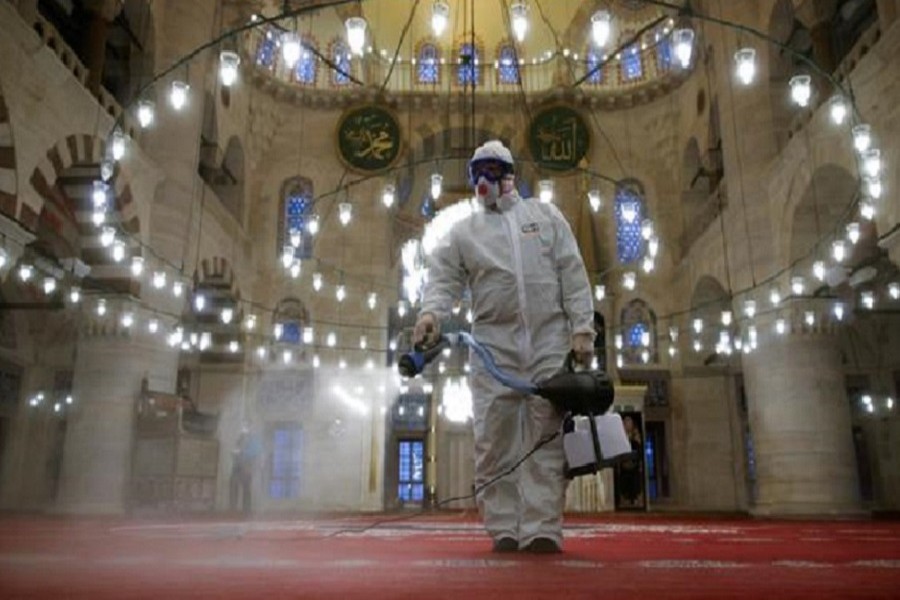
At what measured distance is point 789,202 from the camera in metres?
11.9

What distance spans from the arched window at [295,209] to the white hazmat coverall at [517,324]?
51.0 ft

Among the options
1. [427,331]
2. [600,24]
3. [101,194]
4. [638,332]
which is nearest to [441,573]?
[427,331]

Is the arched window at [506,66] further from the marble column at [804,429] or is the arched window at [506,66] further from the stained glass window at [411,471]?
the marble column at [804,429]

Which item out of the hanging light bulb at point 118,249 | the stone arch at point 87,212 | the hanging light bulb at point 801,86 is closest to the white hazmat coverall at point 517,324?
the hanging light bulb at point 801,86

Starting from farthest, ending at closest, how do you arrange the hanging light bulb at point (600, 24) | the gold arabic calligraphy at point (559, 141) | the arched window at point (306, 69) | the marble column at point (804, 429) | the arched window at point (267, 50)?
1. the arched window at point (306, 69)
2. the arched window at point (267, 50)
3. the gold arabic calligraphy at point (559, 141)
4. the marble column at point (804, 429)
5. the hanging light bulb at point (600, 24)

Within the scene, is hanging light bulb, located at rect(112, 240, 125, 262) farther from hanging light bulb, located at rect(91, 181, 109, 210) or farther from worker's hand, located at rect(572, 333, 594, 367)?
worker's hand, located at rect(572, 333, 594, 367)

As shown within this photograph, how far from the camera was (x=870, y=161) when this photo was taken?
736 centimetres

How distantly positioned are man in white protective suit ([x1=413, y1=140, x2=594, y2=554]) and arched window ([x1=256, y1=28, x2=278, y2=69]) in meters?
16.2

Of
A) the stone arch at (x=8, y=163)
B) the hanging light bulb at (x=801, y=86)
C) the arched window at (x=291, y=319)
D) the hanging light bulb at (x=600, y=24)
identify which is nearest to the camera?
the hanging light bulb at (x=600, y=24)

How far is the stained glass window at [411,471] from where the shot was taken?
19062mm

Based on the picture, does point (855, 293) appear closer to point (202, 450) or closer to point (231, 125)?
point (202, 450)

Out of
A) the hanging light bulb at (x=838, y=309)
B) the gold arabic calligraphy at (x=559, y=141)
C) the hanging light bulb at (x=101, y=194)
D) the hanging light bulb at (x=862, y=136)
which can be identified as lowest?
the hanging light bulb at (x=838, y=309)

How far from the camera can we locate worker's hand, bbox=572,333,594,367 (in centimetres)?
306

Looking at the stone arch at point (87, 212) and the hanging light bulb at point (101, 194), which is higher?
the stone arch at point (87, 212)
